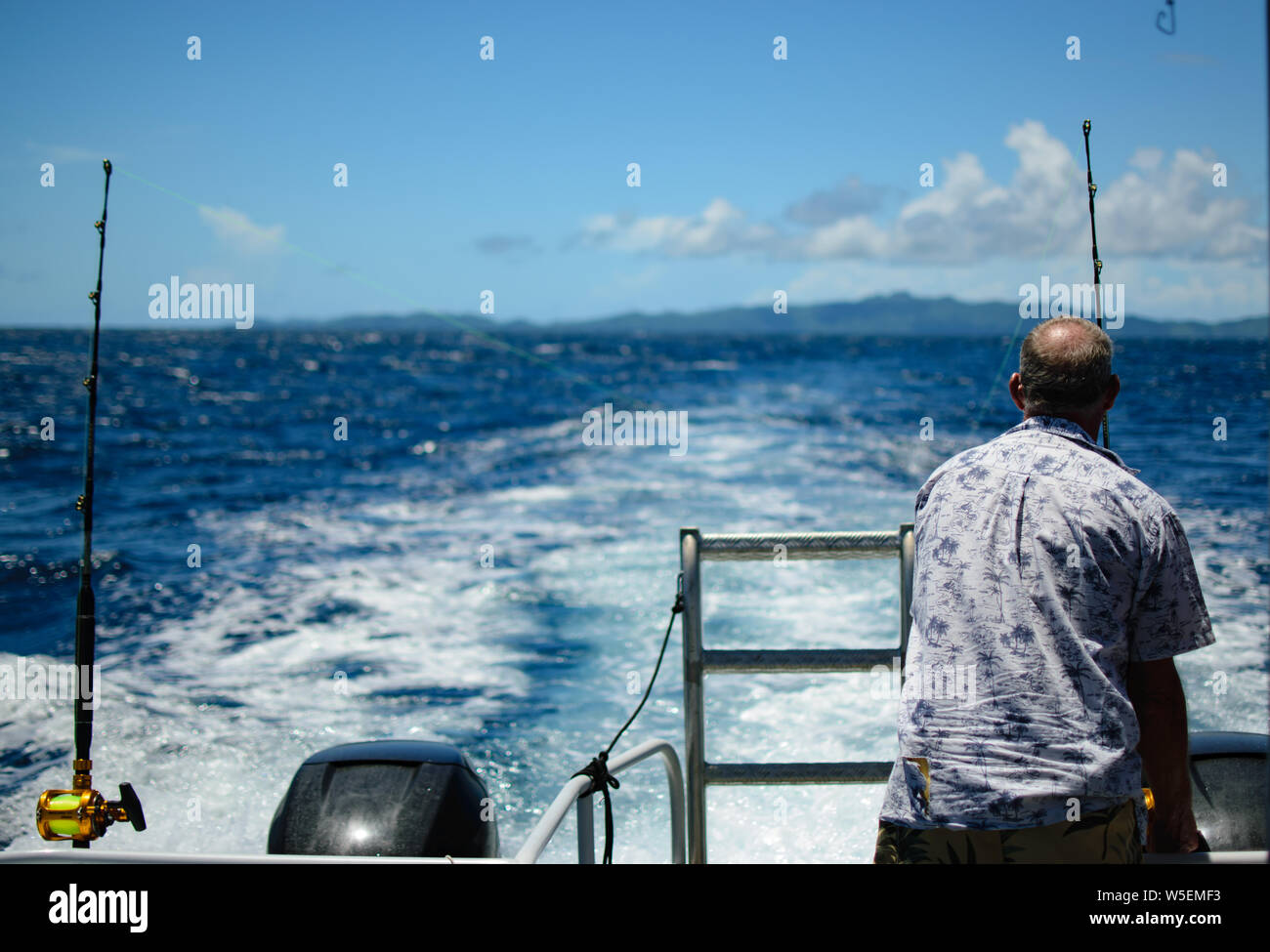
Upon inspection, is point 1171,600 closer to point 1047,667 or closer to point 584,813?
point 1047,667

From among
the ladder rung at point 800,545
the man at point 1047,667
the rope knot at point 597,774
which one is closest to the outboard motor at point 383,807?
the rope knot at point 597,774

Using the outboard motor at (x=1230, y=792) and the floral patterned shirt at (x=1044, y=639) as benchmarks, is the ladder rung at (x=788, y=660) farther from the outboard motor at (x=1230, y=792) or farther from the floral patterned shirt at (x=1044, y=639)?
the floral patterned shirt at (x=1044, y=639)

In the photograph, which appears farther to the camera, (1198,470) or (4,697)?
(1198,470)

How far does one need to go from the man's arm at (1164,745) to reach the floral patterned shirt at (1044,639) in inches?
1.6

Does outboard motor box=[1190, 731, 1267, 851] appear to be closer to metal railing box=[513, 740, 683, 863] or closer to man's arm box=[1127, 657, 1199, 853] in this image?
man's arm box=[1127, 657, 1199, 853]

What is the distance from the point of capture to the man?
1.70 metres

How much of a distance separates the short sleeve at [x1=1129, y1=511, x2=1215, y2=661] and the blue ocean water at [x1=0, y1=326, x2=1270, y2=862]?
282 centimetres

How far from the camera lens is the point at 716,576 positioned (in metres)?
8.70

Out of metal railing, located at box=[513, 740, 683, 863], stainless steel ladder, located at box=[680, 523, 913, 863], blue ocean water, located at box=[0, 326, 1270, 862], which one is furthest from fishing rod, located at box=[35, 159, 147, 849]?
blue ocean water, located at box=[0, 326, 1270, 862]

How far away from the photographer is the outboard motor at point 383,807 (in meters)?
2.56

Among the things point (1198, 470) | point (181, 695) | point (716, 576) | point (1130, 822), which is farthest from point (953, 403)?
point (1130, 822)
